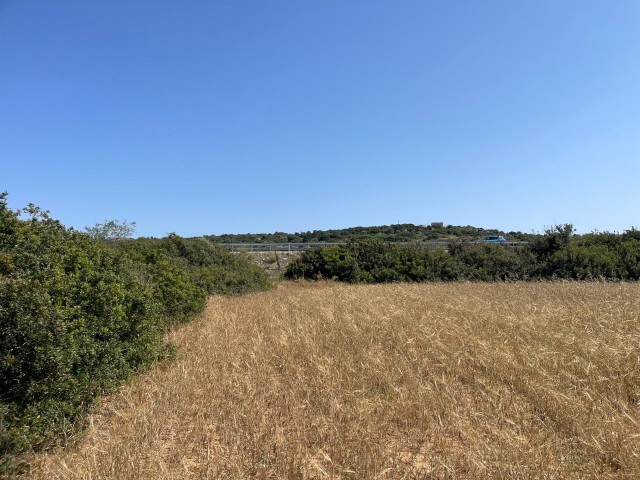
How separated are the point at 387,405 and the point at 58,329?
126 inches

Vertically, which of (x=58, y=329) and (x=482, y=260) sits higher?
(x=482, y=260)

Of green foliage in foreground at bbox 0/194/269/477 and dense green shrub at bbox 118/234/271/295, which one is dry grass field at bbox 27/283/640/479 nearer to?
green foliage in foreground at bbox 0/194/269/477

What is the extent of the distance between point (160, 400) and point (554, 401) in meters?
4.12

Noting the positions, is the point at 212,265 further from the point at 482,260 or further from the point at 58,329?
the point at 58,329

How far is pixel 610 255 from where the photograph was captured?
17.7 meters

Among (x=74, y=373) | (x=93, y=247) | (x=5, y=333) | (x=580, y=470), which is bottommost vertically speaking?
(x=580, y=470)

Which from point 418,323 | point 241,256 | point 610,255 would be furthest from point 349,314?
point 610,255

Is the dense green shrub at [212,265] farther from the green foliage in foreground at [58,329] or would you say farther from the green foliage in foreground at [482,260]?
the green foliage in foreground at [58,329]

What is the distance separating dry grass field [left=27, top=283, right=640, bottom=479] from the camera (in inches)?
128

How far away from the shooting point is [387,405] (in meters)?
4.40

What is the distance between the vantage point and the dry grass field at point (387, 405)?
3.26 m

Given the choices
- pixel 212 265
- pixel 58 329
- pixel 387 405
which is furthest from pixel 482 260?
pixel 58 329

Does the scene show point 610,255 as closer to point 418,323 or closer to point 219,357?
point 418,323

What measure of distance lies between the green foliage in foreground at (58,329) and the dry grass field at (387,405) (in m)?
0.29
